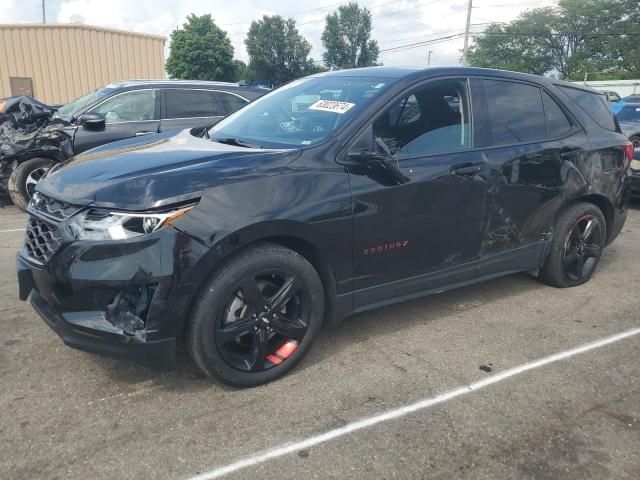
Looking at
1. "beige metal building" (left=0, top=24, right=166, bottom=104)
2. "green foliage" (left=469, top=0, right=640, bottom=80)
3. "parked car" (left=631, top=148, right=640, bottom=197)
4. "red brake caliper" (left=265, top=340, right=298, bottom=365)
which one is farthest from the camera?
"green foliage" (left=469, top=0, right=640, bottom=80)

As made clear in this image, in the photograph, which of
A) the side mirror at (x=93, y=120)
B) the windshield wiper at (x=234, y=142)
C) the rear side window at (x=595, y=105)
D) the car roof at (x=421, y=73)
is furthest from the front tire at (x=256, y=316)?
the side mirror at (x=93, y=120)

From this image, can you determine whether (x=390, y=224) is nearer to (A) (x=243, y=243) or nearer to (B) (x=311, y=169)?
(B) (x=311, y=169)

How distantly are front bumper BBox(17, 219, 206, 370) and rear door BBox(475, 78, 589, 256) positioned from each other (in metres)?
2.19

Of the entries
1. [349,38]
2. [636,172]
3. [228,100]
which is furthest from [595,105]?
[349,38]

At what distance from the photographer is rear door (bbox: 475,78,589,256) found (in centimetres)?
373

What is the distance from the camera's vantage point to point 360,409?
2760 mm

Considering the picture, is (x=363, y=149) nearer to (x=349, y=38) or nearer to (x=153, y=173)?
(x=153, y=173)

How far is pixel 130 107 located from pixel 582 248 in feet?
19.2

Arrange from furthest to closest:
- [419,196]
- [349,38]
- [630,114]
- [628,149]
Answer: [349,38]
[630,114]
[628,149]
[419,196]

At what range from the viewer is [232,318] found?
280 centimetres

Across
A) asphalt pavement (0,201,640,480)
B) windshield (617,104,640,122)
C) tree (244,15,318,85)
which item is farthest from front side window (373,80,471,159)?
tree (244,15,318,85)

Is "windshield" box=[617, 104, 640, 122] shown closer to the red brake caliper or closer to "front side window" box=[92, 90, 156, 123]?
"front side window" box=[92, 90, 156, 123]

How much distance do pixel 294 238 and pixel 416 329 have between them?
131cm

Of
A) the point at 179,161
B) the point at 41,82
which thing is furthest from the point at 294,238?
the point at 41,82
